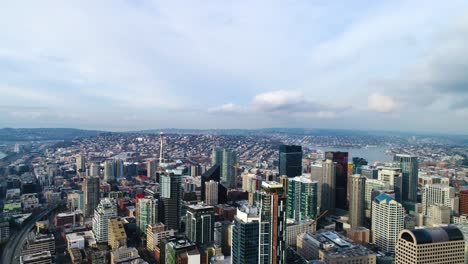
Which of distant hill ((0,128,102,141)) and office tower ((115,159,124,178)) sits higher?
distant hill ((0,128,102,141))

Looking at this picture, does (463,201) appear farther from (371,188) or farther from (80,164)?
(80,164)

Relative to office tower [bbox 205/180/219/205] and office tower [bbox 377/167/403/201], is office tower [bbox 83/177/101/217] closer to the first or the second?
office tower [bbox 205/180/219/205]

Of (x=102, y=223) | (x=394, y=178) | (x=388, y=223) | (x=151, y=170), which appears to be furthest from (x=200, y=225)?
(x=151, y=170)

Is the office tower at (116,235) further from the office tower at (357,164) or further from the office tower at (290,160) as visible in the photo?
the office tower at (357,164)

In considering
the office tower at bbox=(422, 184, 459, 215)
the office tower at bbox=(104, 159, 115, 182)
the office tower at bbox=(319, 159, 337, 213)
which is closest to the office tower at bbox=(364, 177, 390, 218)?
the office tower at bbox=(319, 159, 337, 213)

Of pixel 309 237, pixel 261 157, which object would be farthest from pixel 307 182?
pixel 261 157
